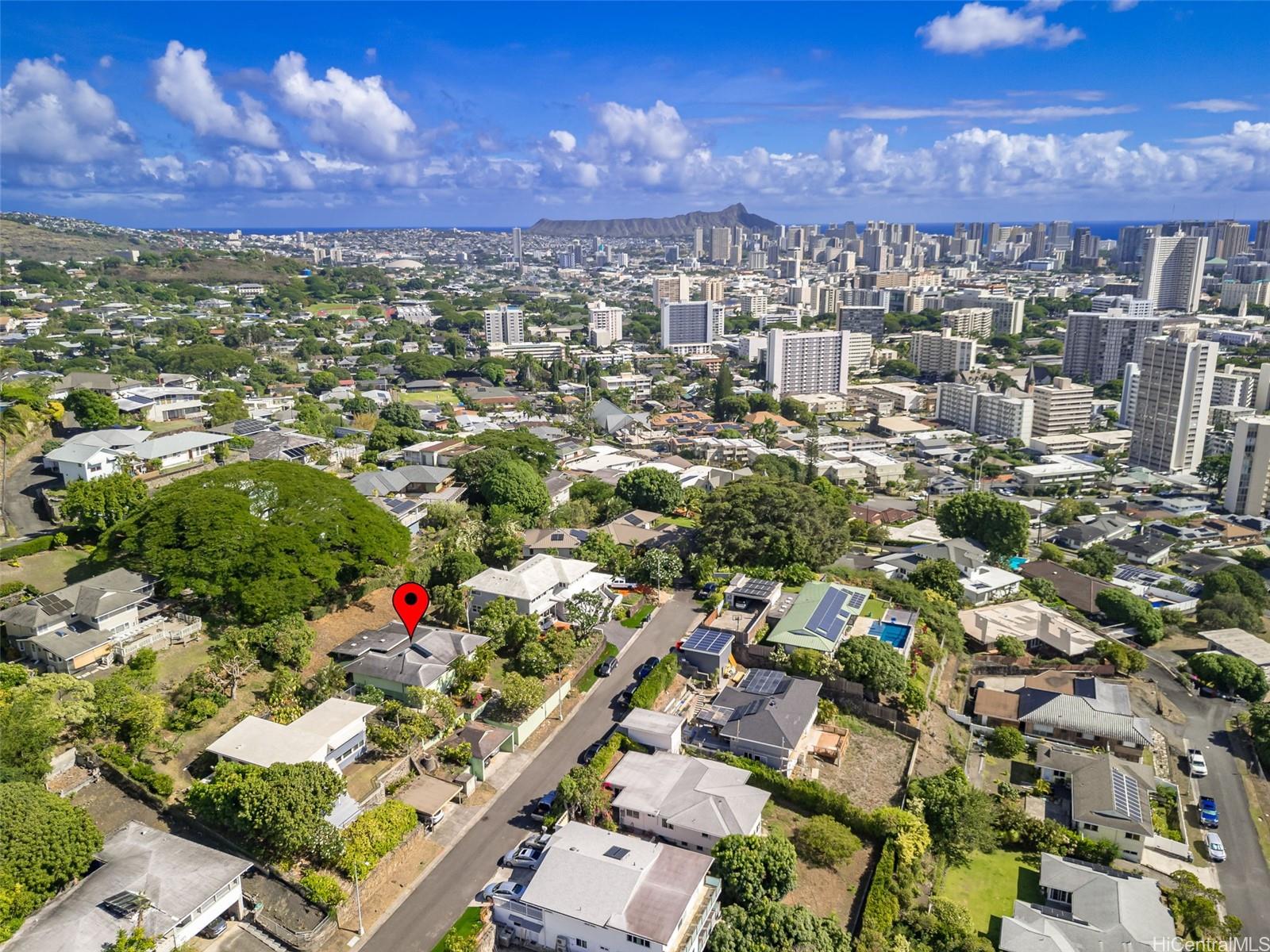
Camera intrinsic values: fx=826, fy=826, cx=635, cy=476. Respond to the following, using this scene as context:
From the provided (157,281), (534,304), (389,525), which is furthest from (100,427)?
(534,304)

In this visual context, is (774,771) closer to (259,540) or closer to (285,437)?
(259,540)

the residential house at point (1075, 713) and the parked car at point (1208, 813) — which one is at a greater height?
the residential house at point (1075, 713)

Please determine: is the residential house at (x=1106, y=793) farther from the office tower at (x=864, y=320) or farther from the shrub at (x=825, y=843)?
Answer: the office tower at (x=864, y=320)

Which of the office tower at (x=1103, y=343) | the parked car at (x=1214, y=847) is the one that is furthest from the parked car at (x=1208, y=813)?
the office tower at (x=1103, y=343)

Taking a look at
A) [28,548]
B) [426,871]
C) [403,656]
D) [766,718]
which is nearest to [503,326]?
[28,548]

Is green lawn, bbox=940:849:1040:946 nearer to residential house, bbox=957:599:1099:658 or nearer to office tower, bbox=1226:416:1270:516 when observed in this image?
residential house, bbox=957:599:1099:658

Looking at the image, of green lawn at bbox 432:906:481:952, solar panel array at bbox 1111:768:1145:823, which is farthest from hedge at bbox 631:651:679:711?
Result: solar panel array at bbox 1111:768:1145:823
